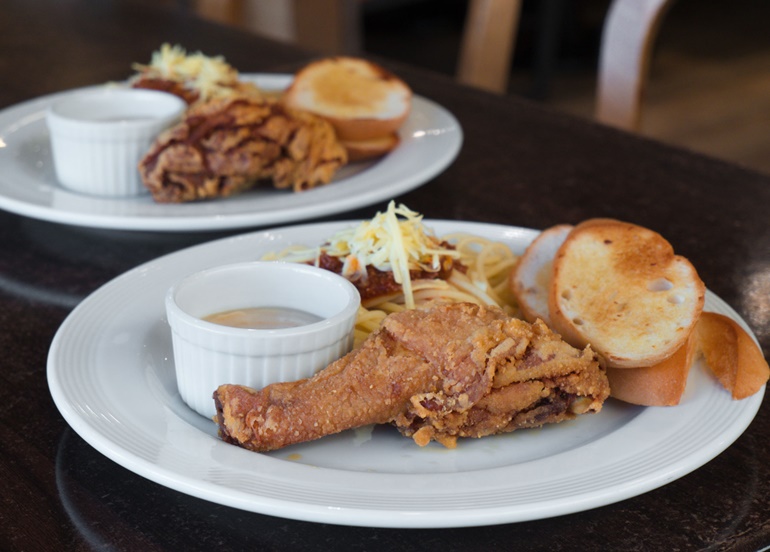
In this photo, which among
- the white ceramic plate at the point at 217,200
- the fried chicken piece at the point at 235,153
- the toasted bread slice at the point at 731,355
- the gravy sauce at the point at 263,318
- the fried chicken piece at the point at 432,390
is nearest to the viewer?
the fried chicken piece at the point at 432,390

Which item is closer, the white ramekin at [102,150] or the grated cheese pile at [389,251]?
the grated cheese pile at [389,251]

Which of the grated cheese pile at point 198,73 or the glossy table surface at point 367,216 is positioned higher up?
the grated cheese pile at point 198,73

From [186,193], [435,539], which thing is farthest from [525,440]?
[186,193]

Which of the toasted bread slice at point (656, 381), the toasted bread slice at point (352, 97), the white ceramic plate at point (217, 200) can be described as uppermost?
the toasted bread slice at point (656, 381)

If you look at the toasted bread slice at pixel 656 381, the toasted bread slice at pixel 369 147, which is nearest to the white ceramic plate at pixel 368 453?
the toasted bread slice at pixel 656 381

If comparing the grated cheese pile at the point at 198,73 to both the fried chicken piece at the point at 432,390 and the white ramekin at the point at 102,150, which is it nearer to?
the white ramekin at the point at 102,150

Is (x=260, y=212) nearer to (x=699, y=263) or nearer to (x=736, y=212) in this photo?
(x=699, y=263)

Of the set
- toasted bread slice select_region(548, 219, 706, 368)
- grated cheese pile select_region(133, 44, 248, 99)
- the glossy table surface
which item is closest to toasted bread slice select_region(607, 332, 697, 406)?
toasted bread slice select_region(548, 219, 706, 368)
